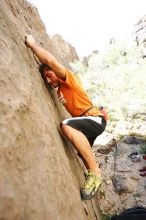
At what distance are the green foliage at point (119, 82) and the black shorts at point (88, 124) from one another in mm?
7433

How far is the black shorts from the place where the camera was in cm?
455

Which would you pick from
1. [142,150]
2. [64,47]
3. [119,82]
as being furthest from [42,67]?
[64,47]

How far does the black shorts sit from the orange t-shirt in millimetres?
119

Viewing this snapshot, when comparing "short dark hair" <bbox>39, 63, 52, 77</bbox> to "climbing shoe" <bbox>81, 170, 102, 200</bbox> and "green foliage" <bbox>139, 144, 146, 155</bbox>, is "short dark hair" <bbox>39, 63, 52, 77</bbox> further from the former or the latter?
"green foliage" <bbox>139, 144, 146, 155</bbox>

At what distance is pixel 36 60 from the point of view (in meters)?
4.73

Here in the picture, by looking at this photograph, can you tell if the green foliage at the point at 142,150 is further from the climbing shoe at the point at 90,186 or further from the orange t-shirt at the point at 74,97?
the climbing shoe at the point at 90,186

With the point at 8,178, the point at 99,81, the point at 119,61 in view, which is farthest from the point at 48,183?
the point at 119,61

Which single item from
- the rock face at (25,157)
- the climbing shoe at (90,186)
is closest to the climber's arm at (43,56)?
the rock face at (25,157)

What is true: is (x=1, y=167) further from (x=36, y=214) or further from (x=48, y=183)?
(x=48, y=183)

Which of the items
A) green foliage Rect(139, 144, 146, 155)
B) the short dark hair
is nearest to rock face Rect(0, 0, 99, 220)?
the short dark hair

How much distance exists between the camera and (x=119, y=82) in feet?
56.9

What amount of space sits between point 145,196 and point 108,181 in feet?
3.70

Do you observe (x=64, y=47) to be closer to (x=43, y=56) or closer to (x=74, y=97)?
(x=74, y=97)

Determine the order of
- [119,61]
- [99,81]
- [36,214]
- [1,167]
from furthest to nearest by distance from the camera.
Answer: [119,61]
[99,81]
[36,214]
[1,167]
